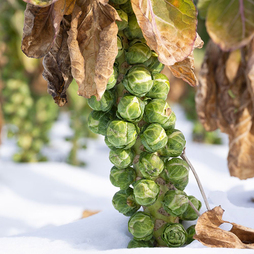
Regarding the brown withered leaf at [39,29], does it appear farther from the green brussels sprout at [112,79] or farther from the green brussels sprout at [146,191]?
the green brussels sprout at [146,191]

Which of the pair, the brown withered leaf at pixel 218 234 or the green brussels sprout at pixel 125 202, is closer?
the brown withered leaf at pixel 218 234

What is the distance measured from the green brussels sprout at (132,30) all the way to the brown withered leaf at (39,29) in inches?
4.7

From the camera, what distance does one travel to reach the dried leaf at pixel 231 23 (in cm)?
48

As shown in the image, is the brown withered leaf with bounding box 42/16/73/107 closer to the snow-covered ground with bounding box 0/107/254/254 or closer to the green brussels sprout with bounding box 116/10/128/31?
the green brussels sprout with bounding box 116/10/128/31

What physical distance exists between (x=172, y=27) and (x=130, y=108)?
0.17 metres

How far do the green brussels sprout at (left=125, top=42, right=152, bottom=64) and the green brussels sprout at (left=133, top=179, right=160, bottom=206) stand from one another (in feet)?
0.82

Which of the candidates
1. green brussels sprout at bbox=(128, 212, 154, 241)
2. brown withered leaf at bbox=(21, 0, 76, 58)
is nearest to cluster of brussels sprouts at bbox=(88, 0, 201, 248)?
green brussels sprout at bbox=(128, 212, 154, 241)

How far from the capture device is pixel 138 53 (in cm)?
64

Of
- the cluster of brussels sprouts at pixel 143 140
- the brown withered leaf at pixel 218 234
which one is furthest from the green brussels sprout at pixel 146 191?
the brown withered leaf at pixel 218 234

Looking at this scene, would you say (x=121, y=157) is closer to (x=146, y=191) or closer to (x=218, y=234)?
(x=146, y=191)

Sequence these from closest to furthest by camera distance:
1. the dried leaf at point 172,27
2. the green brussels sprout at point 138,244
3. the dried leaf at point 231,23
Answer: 1. the dried leaf at point 231,23
2. the dried leaf at point 172,27
3. the green brussels sprout at point 138,244

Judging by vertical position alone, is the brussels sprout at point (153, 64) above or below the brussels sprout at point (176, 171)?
above

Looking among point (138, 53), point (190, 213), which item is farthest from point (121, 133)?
point (190, 213)

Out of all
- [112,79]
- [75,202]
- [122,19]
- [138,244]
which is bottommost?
[75,202]
